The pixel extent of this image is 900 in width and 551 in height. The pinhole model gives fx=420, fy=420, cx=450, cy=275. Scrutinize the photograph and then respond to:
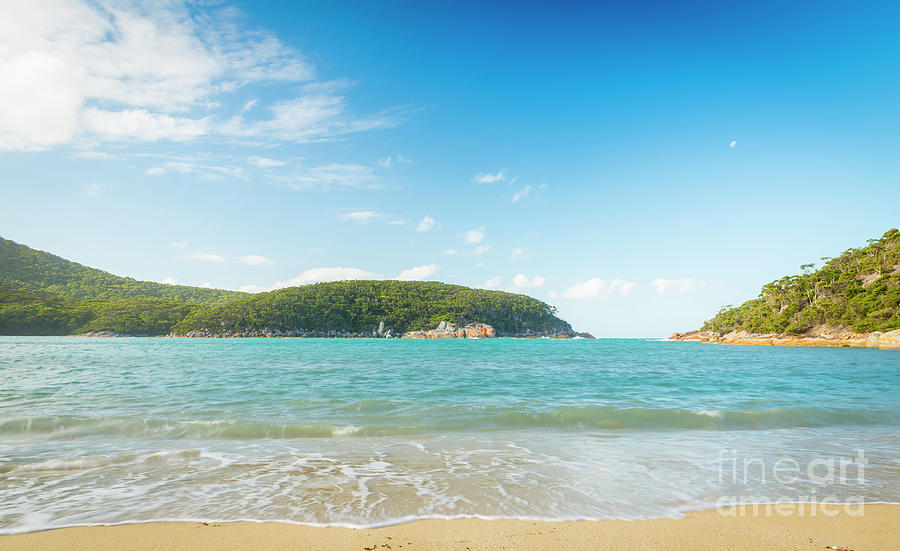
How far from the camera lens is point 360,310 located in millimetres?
167125

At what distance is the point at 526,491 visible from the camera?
5.54 metres

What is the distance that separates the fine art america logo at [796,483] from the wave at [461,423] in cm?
317

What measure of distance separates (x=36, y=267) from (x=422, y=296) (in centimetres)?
13065

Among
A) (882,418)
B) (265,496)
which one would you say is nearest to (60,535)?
(265,496)

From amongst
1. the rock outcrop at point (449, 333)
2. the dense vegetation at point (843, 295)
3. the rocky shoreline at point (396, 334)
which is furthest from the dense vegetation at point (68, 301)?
the dense vegetation at point (843, 295)

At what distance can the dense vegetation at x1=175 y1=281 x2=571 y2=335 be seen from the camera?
5625 inches

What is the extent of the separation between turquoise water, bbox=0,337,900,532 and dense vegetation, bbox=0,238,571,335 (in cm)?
12801

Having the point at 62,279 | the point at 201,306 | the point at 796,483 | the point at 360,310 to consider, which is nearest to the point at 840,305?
the point at 796,483

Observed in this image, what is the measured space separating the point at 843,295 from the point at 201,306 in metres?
177

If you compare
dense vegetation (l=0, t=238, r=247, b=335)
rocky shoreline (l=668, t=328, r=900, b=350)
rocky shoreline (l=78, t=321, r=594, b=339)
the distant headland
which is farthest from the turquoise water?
rocky shoreline (l=78, t=321, r=594, b=339)

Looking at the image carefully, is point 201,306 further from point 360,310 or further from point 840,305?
point 840,305

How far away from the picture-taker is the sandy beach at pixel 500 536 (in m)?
3.99

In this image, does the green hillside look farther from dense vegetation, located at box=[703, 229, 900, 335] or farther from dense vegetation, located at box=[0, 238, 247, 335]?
dense vegetation, located at box=[703, 229, 900, 335]

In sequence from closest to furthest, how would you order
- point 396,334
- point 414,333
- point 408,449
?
1. point 408,449
2. point 396,334
3. point 414,333
